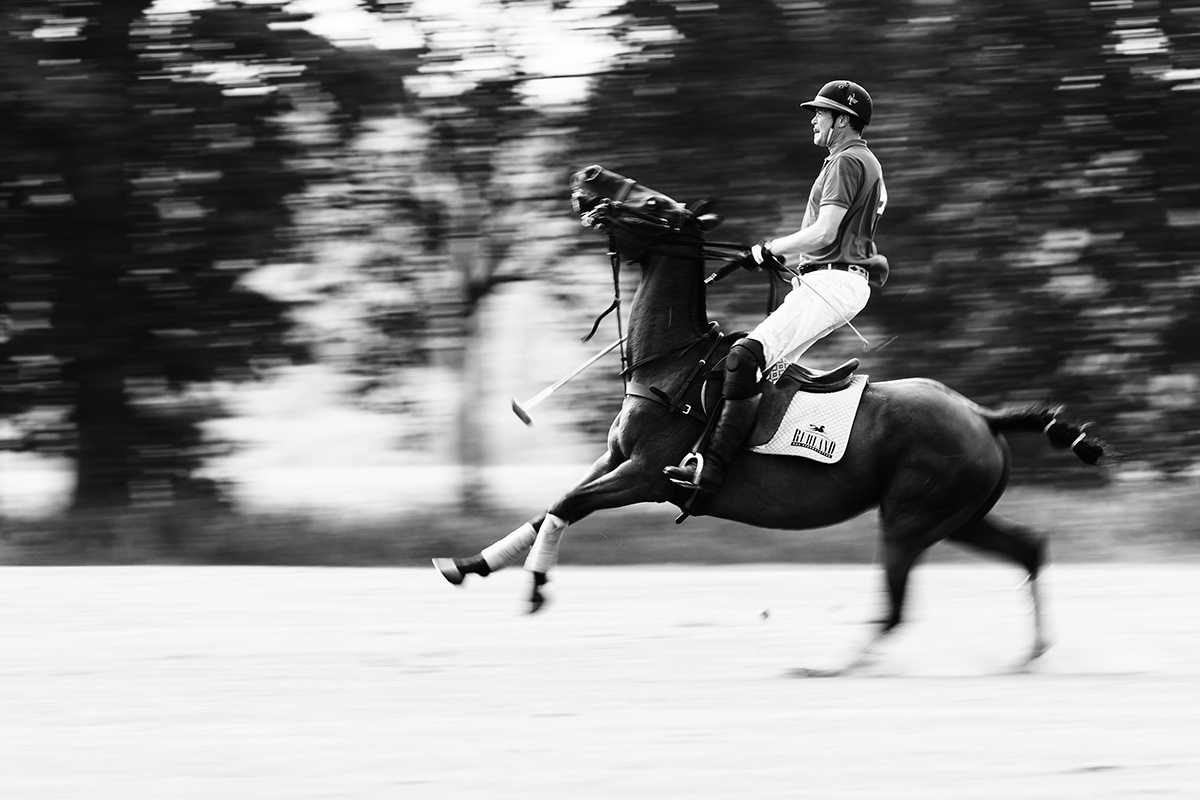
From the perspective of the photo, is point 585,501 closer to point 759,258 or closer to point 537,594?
point 537,594

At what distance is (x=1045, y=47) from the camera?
12.0 meters

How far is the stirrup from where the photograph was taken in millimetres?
6629

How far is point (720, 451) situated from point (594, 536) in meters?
5.13

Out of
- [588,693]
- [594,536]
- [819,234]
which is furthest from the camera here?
[594,536]

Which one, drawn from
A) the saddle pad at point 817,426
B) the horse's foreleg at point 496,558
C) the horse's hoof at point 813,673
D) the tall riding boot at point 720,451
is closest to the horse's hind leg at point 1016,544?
the saddle pad at point 817,426

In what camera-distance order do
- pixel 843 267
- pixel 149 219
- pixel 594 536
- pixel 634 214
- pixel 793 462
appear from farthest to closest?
pixel 149 219 → pixel 594 536 → pixel 634 214 → pixel 843 267 → pixel 793 462

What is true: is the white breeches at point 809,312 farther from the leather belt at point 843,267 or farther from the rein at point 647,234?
Result: the rein at point 647,234

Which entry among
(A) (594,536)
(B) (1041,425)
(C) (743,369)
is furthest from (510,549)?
(A) (594,536)

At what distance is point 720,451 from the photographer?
6.66m

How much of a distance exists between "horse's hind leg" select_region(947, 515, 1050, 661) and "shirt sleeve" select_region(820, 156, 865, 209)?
160cm

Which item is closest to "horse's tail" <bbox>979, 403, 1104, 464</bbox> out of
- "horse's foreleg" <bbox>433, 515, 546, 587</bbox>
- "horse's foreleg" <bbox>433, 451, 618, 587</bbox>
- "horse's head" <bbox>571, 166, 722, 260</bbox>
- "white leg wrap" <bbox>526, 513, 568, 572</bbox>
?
"horse's head" <bbox>571, 166, 722, 260</bbox>

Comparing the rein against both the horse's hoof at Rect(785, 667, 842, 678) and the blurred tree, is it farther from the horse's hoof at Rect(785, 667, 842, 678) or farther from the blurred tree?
the blurred tree

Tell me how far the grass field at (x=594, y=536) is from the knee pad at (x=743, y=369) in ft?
15.8

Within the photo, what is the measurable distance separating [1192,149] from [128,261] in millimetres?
8766
